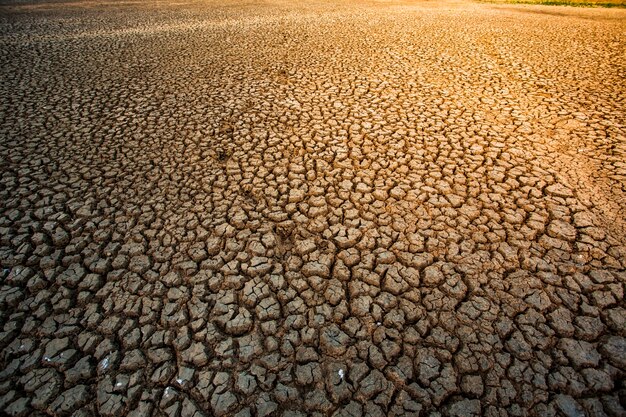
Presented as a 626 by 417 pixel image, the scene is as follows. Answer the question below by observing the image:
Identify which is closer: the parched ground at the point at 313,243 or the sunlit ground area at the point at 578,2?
the parched ground at the point at 313,243

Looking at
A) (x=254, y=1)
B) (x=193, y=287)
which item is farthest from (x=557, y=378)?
(x=254, y=1)

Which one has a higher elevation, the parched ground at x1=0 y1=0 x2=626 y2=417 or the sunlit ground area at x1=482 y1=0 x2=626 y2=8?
the sunlit ground area at x1=482 y1=0 x2=626 y2=8

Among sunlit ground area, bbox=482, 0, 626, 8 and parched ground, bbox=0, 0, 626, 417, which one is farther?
sunlit ground area, bbox=482, 0, 626, 8

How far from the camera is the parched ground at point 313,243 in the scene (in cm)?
168

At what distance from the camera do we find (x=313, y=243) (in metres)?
2.46

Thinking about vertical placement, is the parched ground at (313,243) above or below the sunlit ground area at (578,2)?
below

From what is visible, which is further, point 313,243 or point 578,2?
point 578,2

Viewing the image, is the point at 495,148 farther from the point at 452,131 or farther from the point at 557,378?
the point at 557,378

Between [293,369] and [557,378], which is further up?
[557,378]

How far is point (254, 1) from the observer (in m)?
12.3

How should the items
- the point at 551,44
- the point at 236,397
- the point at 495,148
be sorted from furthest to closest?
the point at 551,44 → the point at 495,148 → the point at 236,397

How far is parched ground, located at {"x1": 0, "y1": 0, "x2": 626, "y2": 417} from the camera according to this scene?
1.68m

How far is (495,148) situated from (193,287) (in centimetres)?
318

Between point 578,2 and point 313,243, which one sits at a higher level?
point 578,2
